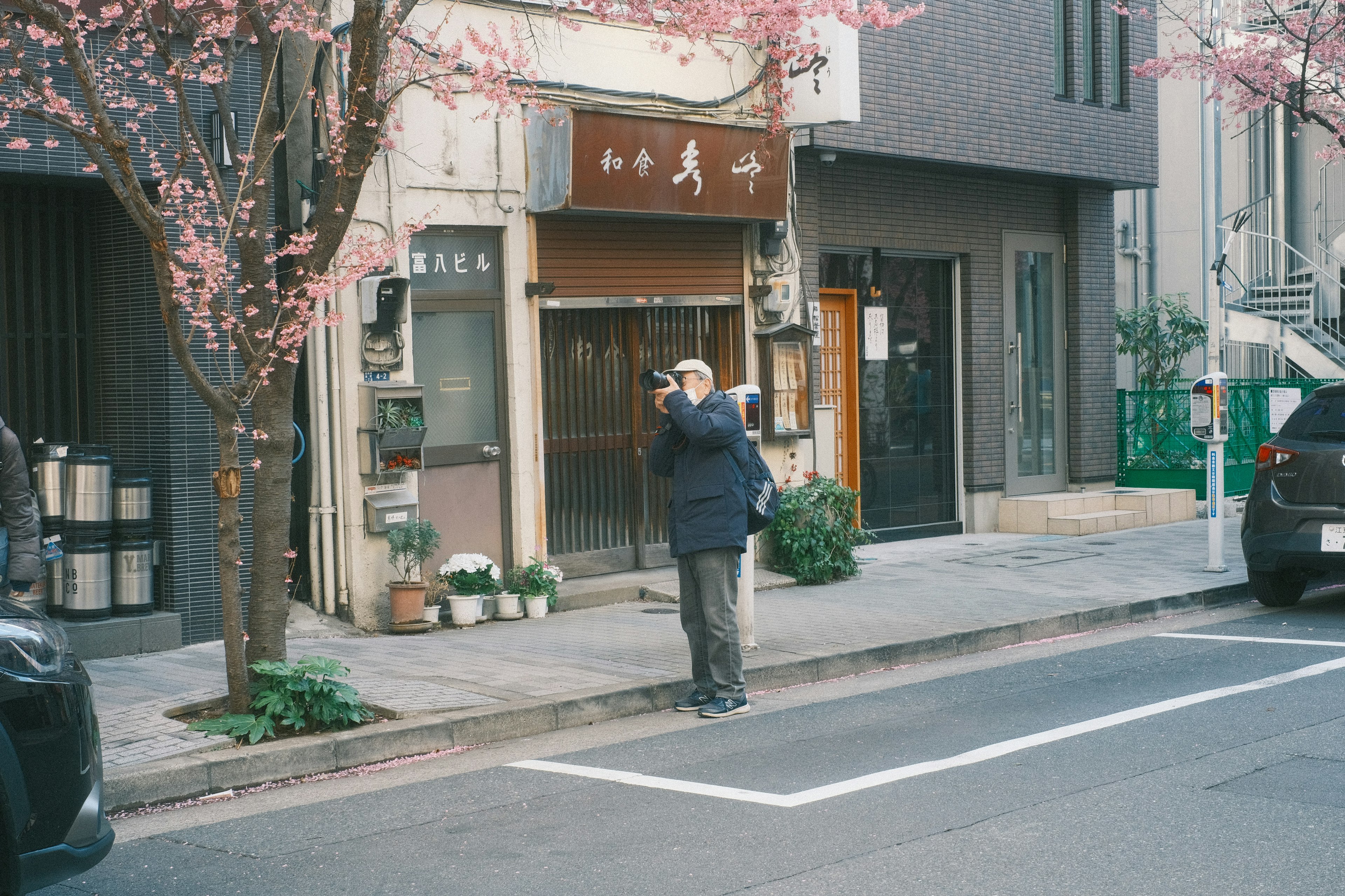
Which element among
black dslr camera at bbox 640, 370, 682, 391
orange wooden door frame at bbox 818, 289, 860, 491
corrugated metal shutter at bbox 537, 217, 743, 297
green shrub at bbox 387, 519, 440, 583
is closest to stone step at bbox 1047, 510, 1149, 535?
orange wooden door frame at bbox 818, 289, 860, 491

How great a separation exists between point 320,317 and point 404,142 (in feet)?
11.7

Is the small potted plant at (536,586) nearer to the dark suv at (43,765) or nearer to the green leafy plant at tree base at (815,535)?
the green leafy plant at tree base at (815,535)

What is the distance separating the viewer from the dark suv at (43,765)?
4027mm

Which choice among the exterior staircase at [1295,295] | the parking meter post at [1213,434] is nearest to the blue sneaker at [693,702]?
the parking meter post at [1213,434]

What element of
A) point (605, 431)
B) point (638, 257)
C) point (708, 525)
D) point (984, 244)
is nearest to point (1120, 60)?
point (984, 244)

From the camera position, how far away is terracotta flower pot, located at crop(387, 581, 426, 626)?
1014cm

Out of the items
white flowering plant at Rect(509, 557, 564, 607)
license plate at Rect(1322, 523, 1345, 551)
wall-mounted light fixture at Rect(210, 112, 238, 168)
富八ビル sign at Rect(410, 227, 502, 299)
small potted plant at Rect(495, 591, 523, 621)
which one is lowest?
small potted plant at Rect(495, 591, 523, 621)

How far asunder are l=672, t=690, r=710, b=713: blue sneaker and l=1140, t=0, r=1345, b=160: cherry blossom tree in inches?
377

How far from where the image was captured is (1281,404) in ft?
56.1

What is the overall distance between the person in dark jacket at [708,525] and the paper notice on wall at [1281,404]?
11.2 meters

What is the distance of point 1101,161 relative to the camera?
1645 cm

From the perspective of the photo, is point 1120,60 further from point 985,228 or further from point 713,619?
point 713,619

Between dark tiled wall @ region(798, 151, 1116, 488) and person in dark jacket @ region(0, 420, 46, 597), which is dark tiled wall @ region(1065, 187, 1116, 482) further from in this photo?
person in dark jacket @ region(0, 420, 46, 597)

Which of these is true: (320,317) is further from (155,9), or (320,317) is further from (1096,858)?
Result: (1096,858)
